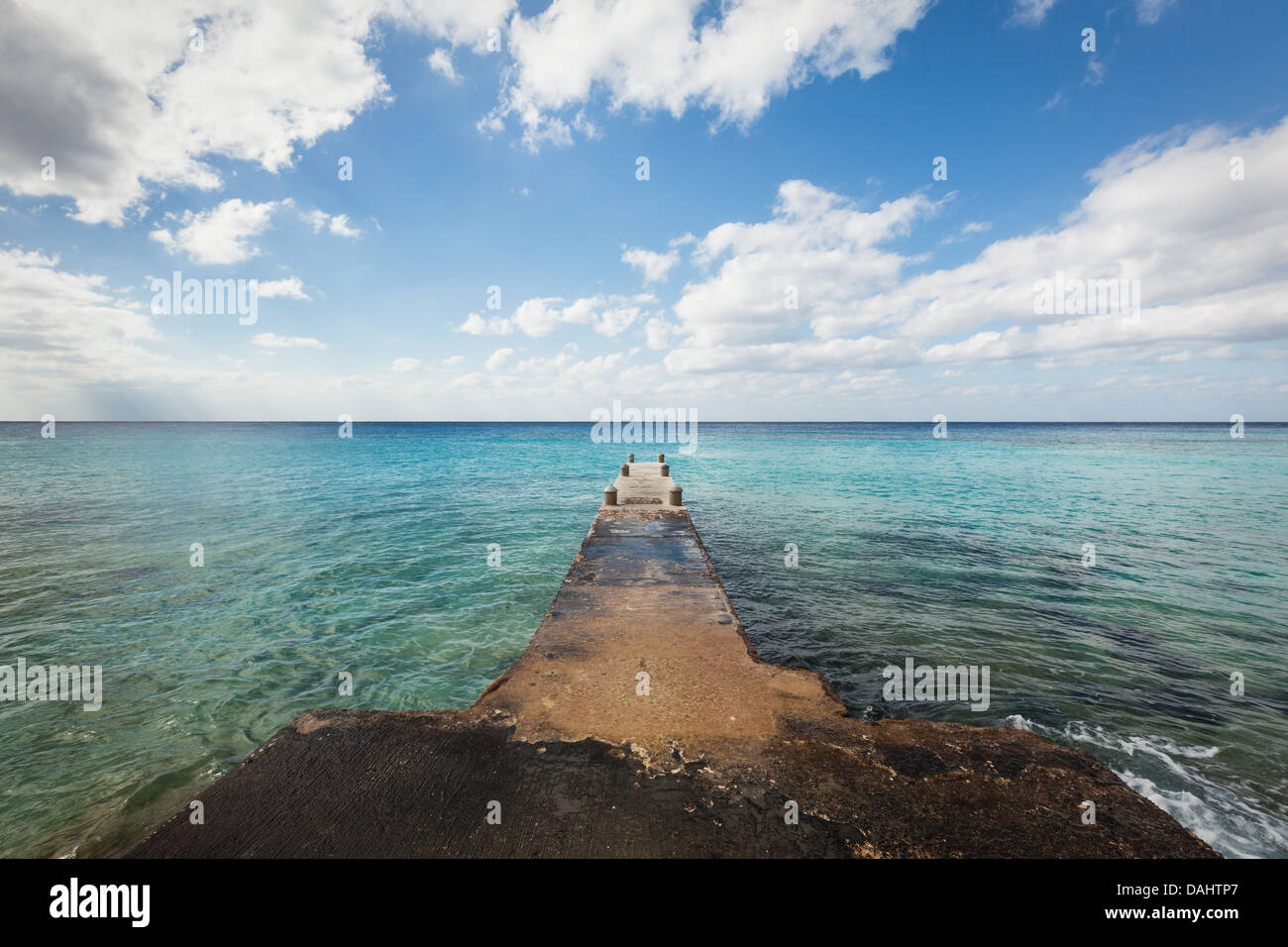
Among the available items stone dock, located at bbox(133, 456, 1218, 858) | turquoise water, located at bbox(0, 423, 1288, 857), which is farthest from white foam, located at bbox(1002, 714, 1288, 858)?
stone dock, located at bbox(133, 456, 1218, 858)

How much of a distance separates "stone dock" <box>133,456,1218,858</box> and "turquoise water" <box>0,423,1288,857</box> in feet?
6.79

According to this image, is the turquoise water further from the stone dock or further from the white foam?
the stone dock

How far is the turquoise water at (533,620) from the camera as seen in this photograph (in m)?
Result: 4.80

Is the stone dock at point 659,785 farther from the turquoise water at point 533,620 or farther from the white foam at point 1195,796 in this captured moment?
the turquoise water at point 533,620

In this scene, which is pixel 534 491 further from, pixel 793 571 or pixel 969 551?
pixel 969 551

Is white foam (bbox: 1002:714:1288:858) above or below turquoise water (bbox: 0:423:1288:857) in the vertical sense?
below

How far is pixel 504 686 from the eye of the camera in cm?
451

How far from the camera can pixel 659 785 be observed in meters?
3.19

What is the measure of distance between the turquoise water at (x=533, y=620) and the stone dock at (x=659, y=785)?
2.07 metres

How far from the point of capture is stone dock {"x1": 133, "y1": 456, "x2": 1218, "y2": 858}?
2740 millimetres

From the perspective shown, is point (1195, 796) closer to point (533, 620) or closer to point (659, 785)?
point (659, 785)

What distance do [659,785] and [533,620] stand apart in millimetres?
5658
